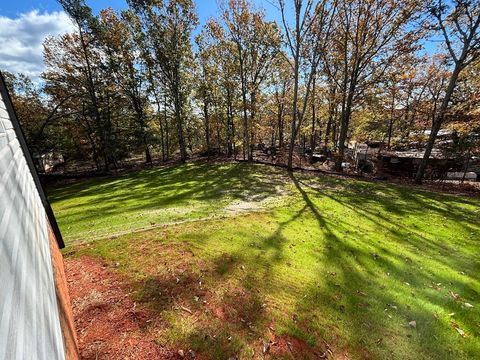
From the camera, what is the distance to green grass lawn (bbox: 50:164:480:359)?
3.32 meters

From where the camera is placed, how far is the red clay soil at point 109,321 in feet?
9.14

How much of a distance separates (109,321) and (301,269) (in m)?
3.49

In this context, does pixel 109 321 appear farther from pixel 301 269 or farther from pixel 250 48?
pixel 250 48

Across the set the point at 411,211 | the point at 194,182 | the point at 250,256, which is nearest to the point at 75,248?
the point at 250,256

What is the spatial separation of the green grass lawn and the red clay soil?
19 cm

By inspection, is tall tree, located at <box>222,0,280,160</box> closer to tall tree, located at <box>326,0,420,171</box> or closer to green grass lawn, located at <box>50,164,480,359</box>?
tall tree, located at <box>326,0,420,171</box>

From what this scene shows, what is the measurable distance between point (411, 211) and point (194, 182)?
33.4 feet

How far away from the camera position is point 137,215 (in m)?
7.68

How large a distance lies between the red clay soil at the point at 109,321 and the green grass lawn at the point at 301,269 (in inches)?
7.6

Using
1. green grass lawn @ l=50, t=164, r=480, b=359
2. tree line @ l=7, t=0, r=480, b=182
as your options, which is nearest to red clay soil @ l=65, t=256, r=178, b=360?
green grass lawn @ l=50, t=164, r=480, b=359

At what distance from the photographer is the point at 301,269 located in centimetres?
483

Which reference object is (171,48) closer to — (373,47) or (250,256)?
(373,47)

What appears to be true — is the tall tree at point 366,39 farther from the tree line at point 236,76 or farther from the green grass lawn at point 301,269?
the green grass lawn at point 301,269

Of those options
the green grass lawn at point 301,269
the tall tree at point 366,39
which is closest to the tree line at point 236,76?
the tall tree at point 366,39
